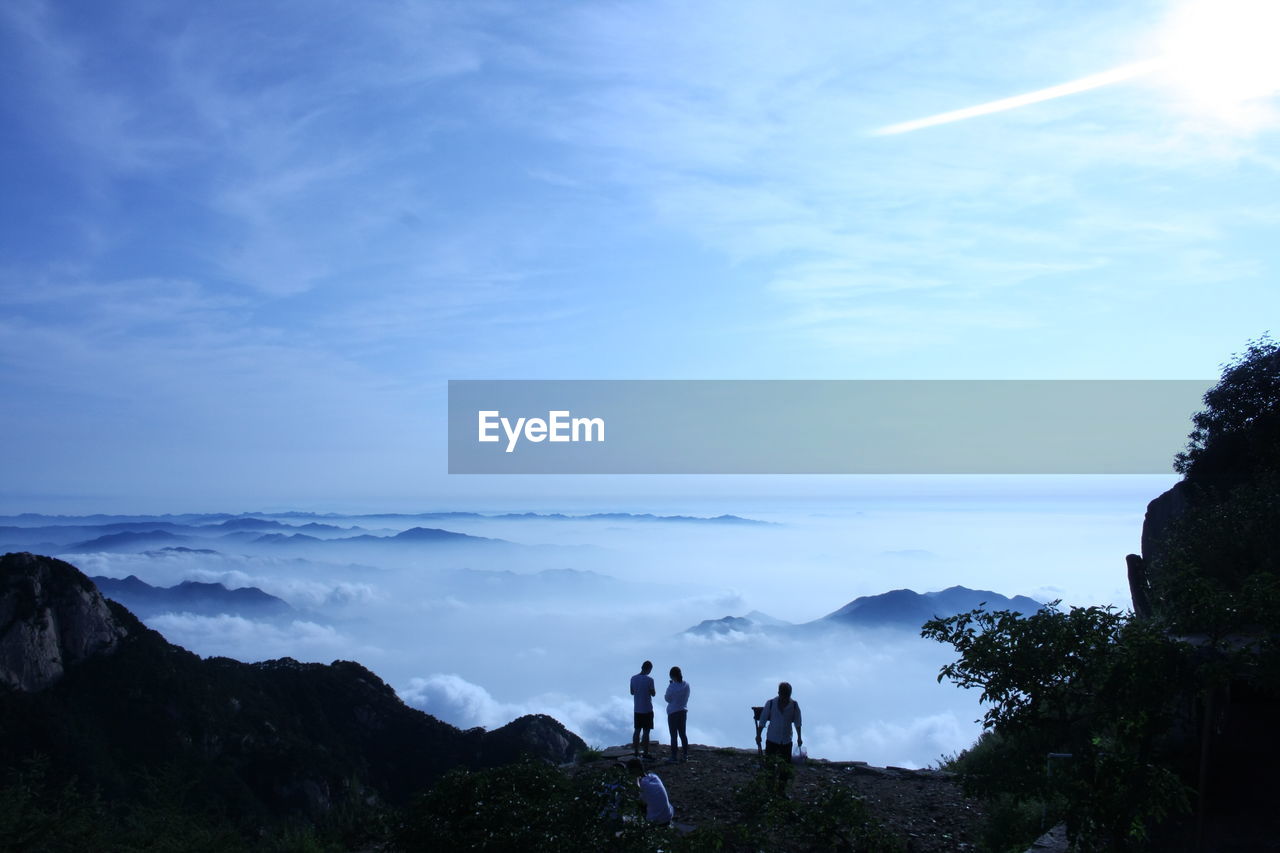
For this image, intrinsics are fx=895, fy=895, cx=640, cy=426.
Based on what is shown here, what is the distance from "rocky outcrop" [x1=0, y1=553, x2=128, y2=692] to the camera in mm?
28156

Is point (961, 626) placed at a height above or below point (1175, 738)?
above

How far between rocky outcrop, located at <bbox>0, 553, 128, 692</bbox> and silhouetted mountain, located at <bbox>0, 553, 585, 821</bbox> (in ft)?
0.13

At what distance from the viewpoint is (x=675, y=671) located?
14.8m

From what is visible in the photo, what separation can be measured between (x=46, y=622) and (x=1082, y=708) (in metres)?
31.8

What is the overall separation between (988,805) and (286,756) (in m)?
23.6

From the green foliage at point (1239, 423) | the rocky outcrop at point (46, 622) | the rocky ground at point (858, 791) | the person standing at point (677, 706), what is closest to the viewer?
the rocky ground at point (858, 791)

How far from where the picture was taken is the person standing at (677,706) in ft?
49.2

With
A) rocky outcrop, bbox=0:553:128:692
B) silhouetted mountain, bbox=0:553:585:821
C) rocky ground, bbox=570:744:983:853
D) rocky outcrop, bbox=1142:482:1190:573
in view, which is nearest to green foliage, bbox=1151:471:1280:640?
rocky outcrop, bbox=1142:482:1190:573

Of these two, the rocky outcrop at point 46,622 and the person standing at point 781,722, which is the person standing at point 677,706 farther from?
the rocky outcrop at point 46,622

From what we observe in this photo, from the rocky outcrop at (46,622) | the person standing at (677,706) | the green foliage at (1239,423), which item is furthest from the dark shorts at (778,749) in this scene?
the rocky outcrop at (46,622)

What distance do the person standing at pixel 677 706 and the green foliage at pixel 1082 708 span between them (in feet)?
20.9

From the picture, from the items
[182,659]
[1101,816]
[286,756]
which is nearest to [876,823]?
[1101,816]

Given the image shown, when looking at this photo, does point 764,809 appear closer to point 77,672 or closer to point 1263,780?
point 1263,780

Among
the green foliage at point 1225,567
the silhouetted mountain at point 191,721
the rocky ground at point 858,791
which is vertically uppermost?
the green foliage at point 1225,567
